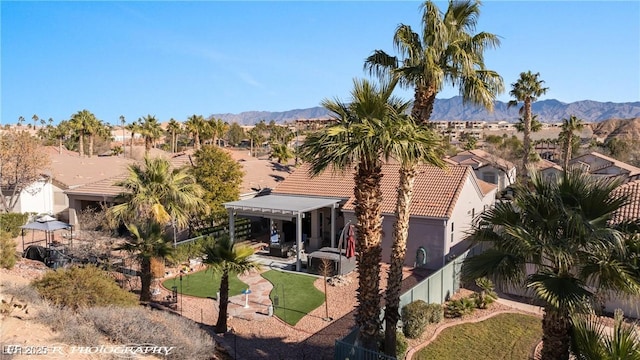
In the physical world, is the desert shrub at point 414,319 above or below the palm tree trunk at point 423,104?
below

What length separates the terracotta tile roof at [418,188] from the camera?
74.6 feet

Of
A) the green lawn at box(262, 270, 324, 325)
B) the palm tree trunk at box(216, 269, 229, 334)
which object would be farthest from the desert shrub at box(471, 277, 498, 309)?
the palm tree trunk at box(216, 269, 229, 334)

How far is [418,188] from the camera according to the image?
2452cm

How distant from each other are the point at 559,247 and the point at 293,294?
1227 centimetres

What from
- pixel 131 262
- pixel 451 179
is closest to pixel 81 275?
pixel 131 262

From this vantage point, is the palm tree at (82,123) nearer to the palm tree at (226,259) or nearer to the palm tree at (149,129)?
the palm tree at (149,129)

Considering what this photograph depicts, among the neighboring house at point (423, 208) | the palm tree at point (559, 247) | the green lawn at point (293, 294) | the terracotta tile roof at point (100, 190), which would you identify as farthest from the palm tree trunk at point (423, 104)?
the terracotta tile roof at point (100, 190)

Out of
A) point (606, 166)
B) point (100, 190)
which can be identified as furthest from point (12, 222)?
point (606, 166)

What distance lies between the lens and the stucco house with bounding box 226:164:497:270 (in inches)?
877

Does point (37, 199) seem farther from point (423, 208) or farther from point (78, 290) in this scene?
point (423, 208)

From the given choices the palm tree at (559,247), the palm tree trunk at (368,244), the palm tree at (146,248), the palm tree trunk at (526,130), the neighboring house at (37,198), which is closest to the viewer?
the palm tree at (559,247)

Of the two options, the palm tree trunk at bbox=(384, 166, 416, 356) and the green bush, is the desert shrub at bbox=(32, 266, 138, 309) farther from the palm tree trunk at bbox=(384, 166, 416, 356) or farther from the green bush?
the green bush

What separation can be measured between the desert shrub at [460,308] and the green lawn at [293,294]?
15.7 ft

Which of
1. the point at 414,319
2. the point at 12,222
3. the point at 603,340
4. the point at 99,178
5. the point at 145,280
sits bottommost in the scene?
the point at 414,319
